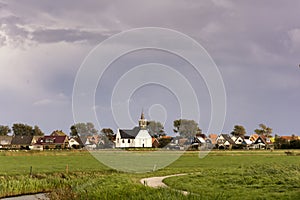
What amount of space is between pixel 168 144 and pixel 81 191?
105 meters

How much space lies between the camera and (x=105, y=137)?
142 meters

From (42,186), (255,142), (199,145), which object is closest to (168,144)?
(199,145)

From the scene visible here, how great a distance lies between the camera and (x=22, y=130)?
172250mm

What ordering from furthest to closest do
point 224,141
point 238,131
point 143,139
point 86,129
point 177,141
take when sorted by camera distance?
point 238,131 < point 224,141 < point 177,141 < point 143,139 < point 86,129

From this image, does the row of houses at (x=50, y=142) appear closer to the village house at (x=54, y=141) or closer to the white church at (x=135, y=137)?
the village house at (x=54, y=141)

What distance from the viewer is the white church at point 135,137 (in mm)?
129337

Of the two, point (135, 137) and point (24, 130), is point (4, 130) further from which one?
point (135, 137)

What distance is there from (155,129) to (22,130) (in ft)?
201

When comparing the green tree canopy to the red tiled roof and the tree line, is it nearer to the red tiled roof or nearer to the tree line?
the tree line

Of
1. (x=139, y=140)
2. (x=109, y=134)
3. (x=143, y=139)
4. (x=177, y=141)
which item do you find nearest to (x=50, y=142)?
(x=109, y=134)

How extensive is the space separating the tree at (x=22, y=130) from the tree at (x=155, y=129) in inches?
2259

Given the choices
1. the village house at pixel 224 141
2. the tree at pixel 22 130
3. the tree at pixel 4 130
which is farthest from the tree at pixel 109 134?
the tree at pixel 4 130

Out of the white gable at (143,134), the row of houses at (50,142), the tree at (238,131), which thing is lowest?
the row of houses at (50,142)

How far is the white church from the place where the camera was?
129 meters
